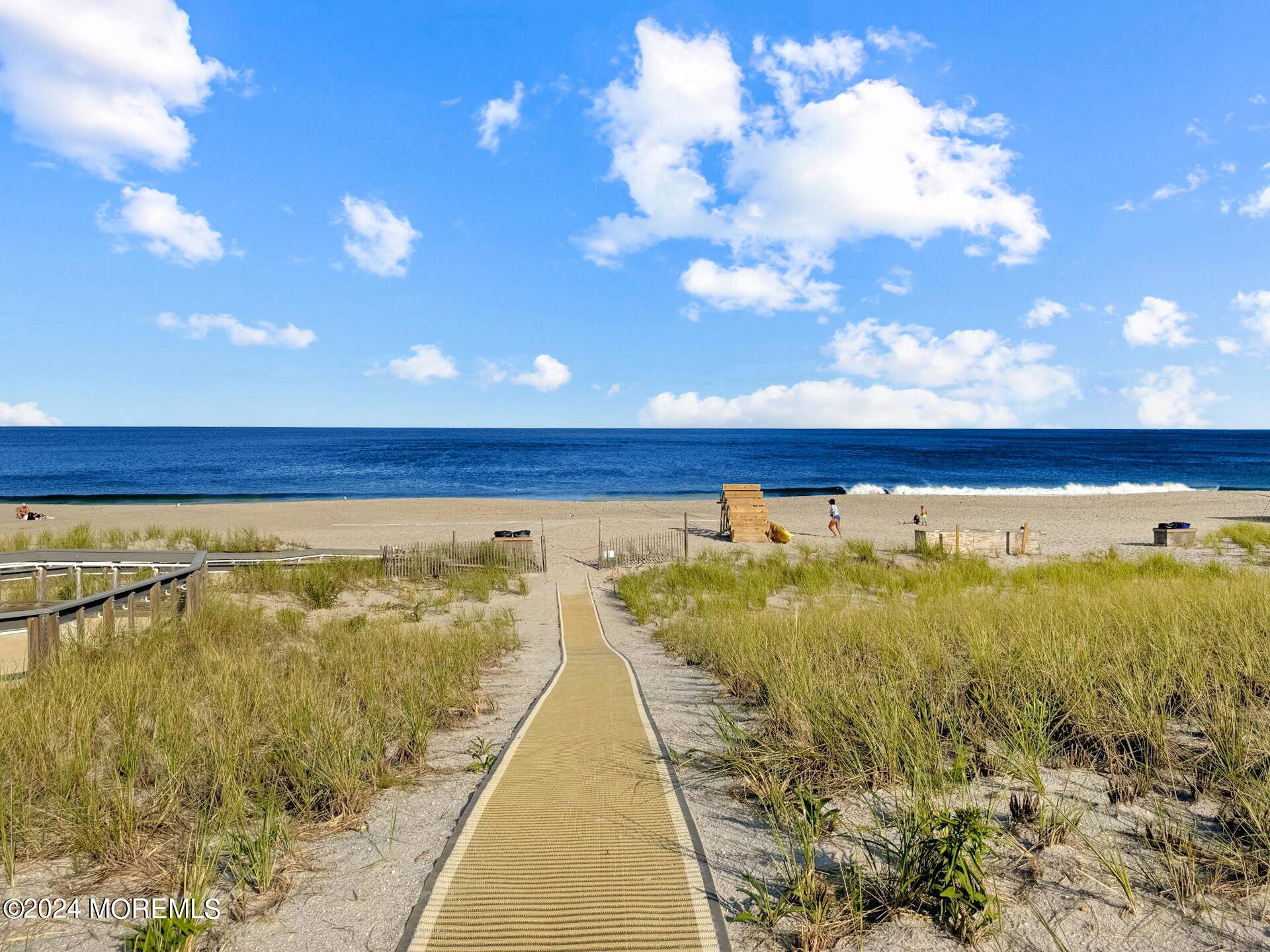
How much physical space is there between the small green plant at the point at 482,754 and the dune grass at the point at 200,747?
1.39 feet

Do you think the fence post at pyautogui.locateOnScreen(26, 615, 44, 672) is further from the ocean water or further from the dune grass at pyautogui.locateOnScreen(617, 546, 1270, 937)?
the ocean water

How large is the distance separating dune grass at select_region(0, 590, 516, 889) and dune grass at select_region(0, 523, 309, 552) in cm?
1434

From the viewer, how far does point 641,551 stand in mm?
22500

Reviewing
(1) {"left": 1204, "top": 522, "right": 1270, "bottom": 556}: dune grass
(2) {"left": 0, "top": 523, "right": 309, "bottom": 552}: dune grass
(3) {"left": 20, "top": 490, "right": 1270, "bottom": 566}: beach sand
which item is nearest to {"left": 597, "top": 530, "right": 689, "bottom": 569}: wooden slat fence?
(3) {"left": 20, "top": 490, "right": 1270, "bottom": 566}: beach sand

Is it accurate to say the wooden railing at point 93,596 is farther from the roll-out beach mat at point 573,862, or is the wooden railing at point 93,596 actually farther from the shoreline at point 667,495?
the shoreline at point 667,495

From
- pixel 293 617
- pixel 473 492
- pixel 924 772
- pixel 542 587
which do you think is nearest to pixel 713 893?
pixel 924 772

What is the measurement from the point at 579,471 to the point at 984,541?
56.1 meters

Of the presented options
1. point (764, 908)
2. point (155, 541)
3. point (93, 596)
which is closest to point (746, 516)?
point (93, 596)

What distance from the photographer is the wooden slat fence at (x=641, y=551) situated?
21.2 m

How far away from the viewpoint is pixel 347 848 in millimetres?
4168

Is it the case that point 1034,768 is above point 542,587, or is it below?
above

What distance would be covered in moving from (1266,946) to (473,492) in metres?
53.7

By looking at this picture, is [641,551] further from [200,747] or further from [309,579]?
[200,747]

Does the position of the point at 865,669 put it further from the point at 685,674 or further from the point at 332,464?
the point at 332,464
